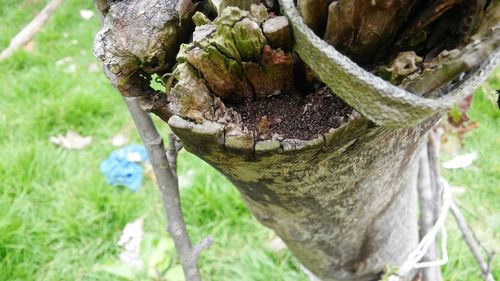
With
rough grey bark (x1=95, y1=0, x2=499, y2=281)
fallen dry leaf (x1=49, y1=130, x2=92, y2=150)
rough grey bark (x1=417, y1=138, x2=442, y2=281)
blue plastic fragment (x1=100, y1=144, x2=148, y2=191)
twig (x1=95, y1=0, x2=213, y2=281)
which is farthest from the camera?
fallen dry leaf (x1=49, y1=130, x2=92, y2=150)

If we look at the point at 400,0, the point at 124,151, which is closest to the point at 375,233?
the point at 400,0

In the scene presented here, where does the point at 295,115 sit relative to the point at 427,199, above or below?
below

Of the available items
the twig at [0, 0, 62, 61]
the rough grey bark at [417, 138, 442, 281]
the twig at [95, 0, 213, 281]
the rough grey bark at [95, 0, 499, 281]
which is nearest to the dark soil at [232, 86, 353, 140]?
the rough grey bark at [95, 0, 499, 281]

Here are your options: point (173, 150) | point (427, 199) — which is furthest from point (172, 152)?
point (427, 199)

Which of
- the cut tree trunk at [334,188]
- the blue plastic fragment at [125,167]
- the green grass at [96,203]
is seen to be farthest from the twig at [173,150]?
the blue plastic fragment at [125,167]

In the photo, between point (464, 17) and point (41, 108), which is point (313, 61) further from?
point (41, 108)

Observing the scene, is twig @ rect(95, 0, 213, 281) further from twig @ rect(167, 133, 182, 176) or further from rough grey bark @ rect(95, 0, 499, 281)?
rough grey bark @ rect(95, 0, 499, 281)

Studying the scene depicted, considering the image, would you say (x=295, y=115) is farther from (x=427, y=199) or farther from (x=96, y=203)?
(x=96, y=203)
